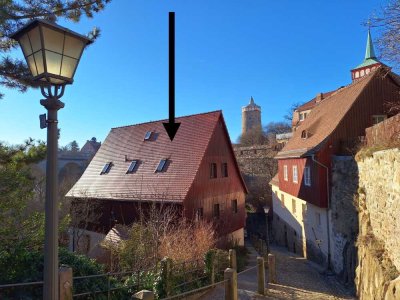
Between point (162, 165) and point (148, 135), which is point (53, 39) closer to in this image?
point (162, 165)

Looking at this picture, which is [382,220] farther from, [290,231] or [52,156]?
[290,231]

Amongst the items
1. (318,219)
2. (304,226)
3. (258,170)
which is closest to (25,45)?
(318,219)

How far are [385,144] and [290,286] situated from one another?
671cm

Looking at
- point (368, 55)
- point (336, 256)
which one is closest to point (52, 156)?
point (336, 256)

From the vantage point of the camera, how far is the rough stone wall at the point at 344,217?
49.7 ft

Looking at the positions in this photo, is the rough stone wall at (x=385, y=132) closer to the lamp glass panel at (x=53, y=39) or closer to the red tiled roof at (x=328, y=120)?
the red tiled roof at (x=328, y=120)

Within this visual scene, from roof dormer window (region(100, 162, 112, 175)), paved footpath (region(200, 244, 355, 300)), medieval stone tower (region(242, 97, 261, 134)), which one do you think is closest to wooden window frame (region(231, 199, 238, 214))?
paved footpath (region(200, 244, 355, 300))

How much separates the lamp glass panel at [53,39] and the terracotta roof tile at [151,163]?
1433 cm

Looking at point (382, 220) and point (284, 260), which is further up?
point (382, 220)

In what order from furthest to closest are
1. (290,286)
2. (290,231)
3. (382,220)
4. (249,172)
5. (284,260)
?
(249,172), (290,231), (284,260), (290,286), (382,220)

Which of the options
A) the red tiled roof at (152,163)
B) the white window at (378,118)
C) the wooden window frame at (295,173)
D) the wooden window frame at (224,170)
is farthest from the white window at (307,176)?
the red tiled roof at (152,163)

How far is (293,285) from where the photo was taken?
14.1 meters

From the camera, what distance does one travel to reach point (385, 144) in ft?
35.6

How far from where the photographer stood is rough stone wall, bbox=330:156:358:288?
1514 centimetres
